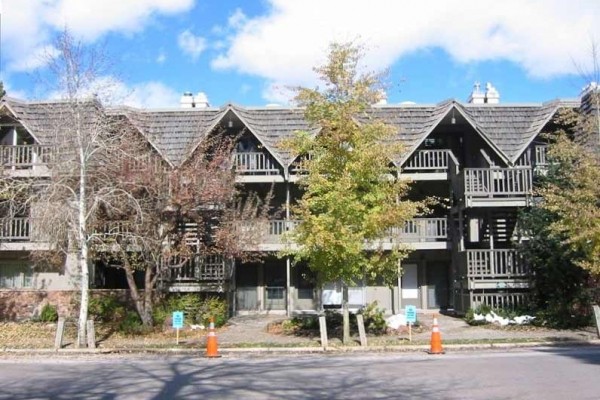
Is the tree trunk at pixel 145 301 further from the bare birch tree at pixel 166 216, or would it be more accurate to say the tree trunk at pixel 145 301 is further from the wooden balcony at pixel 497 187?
the wooden balcony at pixel 497 187

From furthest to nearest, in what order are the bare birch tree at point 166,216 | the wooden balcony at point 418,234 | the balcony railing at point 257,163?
the balcony railing at point 257,163 < the wooden balcony at point 418,234 < the bare birch tree at point 166,216

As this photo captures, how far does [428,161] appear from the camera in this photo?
→ 26.4m

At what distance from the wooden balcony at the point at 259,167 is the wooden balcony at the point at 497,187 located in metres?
7.14

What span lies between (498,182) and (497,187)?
0.19 meters

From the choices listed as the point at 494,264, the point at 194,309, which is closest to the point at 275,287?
the point at 194,309

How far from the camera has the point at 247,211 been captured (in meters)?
21.8

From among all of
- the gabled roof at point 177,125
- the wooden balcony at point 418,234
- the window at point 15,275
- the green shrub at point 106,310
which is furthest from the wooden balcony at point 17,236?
the wooden balcony at point 418,234

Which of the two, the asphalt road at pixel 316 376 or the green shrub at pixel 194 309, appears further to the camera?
the green shrub at pixel 194 309

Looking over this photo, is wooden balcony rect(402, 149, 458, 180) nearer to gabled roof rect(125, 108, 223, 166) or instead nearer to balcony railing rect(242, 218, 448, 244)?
balcony railing rect(242, 218, 448, 244)

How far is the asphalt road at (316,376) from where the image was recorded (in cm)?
992

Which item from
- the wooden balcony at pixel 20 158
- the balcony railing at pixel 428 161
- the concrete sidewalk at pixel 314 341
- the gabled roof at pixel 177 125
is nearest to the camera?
the concrete sidewalk at pixel 314 341

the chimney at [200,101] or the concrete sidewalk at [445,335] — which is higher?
the chimney at [200,101]

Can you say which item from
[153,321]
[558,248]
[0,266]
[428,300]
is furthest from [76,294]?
[558,248]

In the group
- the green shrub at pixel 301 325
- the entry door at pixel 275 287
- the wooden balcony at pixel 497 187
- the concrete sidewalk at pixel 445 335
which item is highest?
the wooden balcony at pixel 497 187
